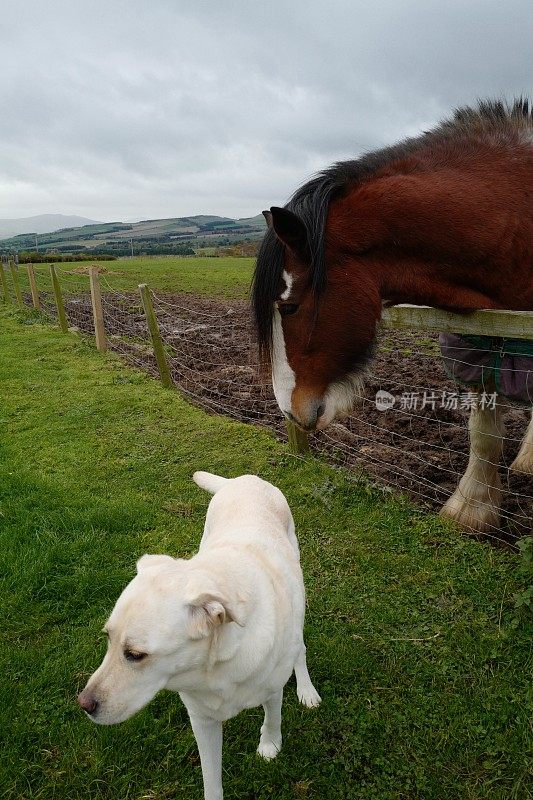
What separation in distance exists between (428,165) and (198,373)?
18.6 ft

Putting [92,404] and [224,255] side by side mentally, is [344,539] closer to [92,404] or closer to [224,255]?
[92,404]

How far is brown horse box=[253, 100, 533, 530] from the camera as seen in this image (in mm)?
2885

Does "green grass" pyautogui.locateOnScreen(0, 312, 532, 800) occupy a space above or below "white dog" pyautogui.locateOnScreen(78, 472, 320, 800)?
below

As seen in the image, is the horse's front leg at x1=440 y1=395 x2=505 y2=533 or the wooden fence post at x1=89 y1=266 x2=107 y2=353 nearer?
the horse's front leg at x1=440 y1=395 x2=505 y2=533

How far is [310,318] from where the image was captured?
2941 millimetres

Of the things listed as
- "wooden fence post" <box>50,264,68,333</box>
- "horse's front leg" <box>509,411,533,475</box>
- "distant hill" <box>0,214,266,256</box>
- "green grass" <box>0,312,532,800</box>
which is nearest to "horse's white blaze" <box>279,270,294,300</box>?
"green grass" <box>0,312,532,800</box>

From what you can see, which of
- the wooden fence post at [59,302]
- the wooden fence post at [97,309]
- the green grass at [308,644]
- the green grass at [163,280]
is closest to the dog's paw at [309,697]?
the green grass at [308,644]

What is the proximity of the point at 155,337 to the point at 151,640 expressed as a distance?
6.37 m

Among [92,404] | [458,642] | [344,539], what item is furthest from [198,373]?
[458,642]

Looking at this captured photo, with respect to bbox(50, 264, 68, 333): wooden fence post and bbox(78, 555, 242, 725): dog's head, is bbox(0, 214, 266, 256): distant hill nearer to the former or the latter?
bbox(50, 264, 68, 333): wooden fence post

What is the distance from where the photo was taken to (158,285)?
21734 millimetres

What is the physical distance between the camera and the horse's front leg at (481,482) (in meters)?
4.10

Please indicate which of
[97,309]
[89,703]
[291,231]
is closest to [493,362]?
[291,231]

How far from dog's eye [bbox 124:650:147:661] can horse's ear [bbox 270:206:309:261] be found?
81.3 inches
